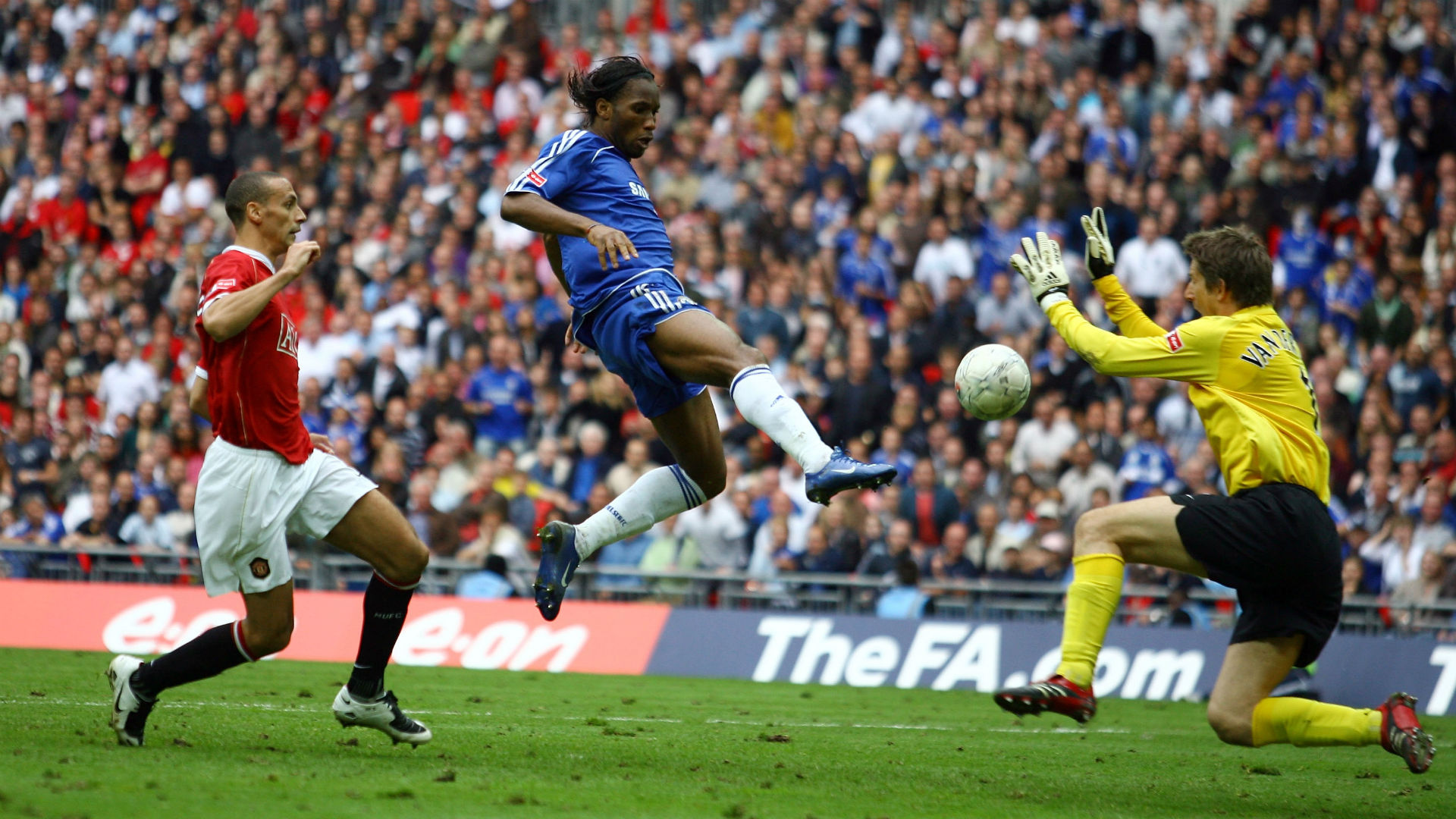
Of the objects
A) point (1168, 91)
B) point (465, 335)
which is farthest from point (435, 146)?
point (1168, 91)

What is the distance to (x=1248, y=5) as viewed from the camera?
18.1 m

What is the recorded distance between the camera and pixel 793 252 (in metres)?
17.2

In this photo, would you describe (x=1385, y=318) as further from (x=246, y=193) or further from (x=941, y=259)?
(x=246, y=193)

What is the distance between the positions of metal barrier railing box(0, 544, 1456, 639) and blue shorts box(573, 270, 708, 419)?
624 centimetres

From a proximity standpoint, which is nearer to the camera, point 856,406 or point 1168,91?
point 856,406

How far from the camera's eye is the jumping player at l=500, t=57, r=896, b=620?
6.91m

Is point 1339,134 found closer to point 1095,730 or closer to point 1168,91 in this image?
point 1168,91

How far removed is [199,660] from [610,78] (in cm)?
313

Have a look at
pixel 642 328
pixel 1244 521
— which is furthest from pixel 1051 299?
pixel 642 328

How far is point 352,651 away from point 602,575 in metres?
2.33

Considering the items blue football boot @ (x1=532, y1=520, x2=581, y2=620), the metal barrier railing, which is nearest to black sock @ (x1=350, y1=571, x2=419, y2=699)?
blue football boot @ (x1=532, y1=520, x2=581, y2=620)

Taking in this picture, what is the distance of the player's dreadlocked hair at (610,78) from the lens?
748 cm

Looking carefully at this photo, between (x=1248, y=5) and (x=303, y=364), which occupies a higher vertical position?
(x=1248, y=5)

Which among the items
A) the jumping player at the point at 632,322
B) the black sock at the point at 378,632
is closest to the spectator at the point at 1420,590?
the jumping player at the point at 632,322
